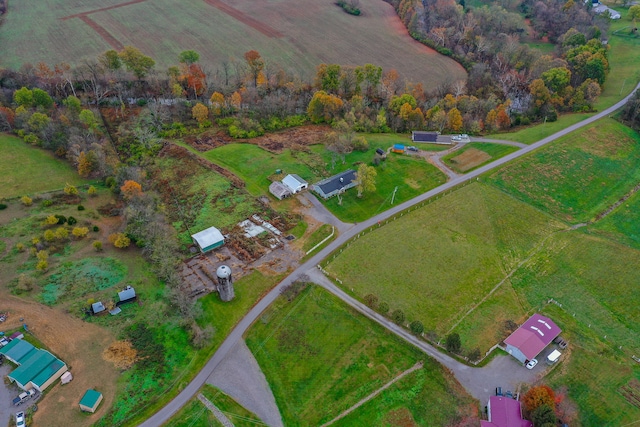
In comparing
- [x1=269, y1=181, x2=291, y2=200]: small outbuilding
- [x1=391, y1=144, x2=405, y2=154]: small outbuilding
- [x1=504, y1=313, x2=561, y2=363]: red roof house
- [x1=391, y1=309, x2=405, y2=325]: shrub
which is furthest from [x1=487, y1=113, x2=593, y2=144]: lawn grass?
[x1=391, y1=309, x2=405, y2=325]: shrub

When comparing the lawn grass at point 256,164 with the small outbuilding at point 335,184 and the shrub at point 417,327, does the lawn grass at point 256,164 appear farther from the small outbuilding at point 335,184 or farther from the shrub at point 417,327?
the shrub at point 417,327

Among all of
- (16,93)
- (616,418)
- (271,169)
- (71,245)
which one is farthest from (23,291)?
(616,418)

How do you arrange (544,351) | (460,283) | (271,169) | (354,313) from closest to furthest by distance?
(544,351), (354,313), (460,283), (271,169)

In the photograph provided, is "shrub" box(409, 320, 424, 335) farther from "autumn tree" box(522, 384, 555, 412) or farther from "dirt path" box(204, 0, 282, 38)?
"dirt path" box(204, 0, 282, 38)

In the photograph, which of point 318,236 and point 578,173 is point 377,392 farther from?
point 578,173

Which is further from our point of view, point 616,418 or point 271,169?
point 271,169

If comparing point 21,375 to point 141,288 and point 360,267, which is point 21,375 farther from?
point 360,267
